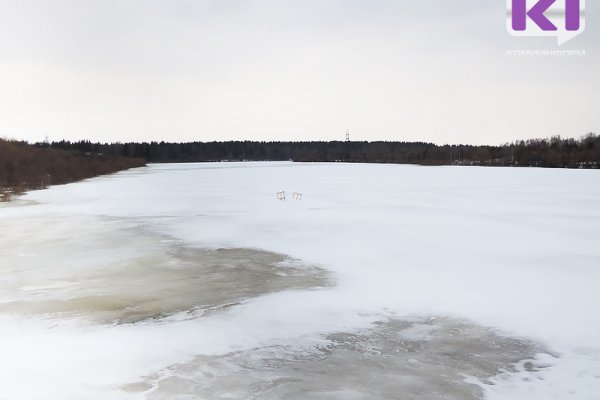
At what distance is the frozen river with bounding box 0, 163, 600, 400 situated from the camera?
4.55 meters

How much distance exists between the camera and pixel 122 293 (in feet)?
24.6

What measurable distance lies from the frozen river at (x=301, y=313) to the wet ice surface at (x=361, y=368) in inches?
0.8

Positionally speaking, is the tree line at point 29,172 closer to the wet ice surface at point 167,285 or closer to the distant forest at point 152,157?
the distant forest at point 152,157

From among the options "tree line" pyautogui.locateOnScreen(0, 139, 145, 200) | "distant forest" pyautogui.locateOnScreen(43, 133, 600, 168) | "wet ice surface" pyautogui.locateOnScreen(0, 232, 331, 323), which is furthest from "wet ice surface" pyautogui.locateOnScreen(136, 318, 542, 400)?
"distant forest" pyautogui.locateOnScreen(43, 133, 600, 168)

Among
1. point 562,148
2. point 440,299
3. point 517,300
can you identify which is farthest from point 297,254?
point 562,148

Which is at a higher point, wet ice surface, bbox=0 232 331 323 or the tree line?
the tree line

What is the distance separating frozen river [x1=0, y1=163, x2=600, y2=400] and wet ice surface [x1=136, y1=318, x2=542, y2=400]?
0.07 ft

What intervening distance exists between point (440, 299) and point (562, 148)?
11776cm

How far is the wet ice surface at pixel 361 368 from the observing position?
4316 millimetres

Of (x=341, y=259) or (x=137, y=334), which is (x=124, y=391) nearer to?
(x=137, y=334)

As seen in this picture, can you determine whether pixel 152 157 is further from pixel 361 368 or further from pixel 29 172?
pixel 361 368

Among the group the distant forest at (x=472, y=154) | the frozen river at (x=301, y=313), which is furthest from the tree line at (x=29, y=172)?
the distant forest at (x=472, y=154)

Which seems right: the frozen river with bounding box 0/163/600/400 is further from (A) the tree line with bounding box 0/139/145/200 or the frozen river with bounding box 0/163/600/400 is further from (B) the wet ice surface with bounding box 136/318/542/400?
(A) the tree line with bounding box 0/139/145/200

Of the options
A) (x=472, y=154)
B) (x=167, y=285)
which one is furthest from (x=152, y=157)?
(x=167, y=285)
